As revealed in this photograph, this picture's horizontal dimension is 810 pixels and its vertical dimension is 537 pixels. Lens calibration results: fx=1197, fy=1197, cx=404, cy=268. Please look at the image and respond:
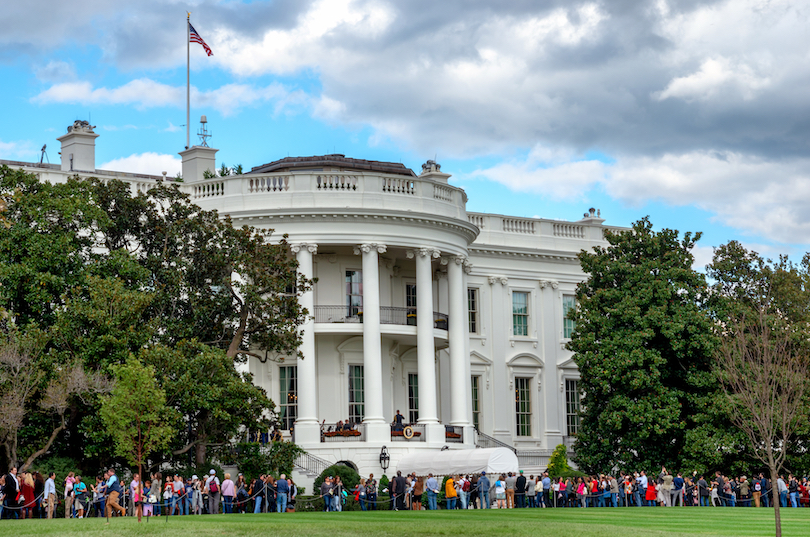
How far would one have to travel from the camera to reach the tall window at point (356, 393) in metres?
45.8

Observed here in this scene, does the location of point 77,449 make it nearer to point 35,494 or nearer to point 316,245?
point 35,494

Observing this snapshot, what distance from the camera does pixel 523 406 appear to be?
5250cm

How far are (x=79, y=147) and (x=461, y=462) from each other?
2108 cm

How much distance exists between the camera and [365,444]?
4181 centimetres

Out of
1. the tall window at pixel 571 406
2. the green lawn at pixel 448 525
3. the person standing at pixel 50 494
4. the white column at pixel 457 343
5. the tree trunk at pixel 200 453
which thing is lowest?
the green lawn at pixel 448 525

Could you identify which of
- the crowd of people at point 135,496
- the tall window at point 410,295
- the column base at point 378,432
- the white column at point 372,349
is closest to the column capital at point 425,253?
the white column at point 372,349

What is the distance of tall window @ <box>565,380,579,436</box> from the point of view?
53500 mm

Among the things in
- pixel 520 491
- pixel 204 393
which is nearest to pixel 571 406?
pixel 520 491

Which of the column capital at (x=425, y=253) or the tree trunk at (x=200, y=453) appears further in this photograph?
the column capital at (x=425, y=253)

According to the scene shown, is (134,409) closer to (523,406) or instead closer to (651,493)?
(651,493)

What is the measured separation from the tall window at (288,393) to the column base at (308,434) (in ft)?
9.83

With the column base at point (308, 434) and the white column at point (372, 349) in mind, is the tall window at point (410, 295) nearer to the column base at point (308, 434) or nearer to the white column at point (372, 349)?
the white column at point (372, 349)

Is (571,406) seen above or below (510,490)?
above

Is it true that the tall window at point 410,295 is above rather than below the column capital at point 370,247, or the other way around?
below
